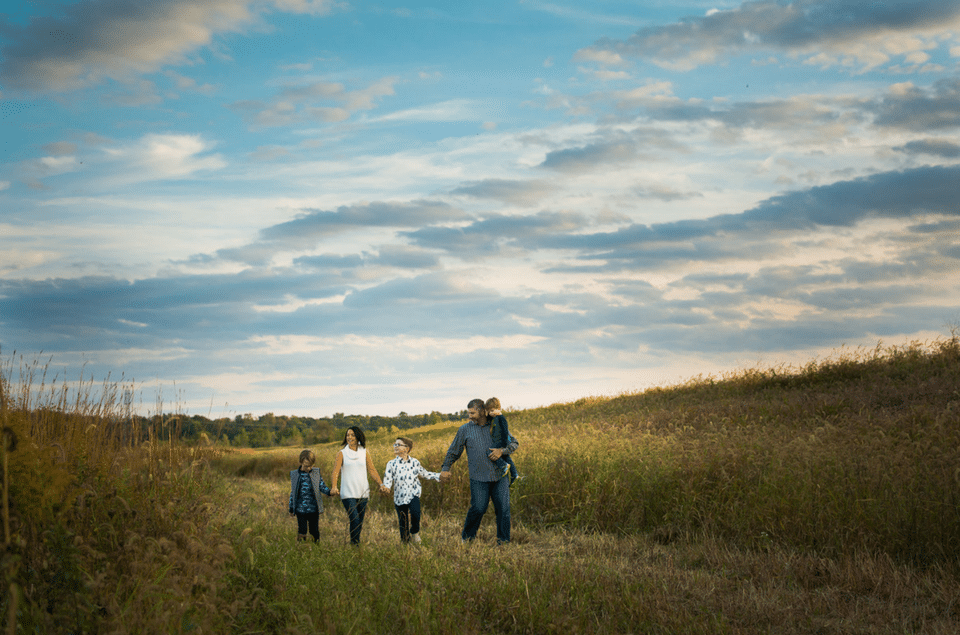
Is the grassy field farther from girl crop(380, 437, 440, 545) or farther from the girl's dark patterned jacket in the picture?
the girl's dark patterned jacket

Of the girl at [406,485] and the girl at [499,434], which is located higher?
the girl at [499,434]

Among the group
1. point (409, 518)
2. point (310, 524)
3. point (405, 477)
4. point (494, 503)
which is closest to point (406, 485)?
point (405, 477)

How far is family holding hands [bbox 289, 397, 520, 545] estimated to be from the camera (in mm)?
10031

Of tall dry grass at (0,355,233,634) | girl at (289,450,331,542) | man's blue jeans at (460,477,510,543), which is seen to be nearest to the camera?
tall dry grass at (0,355,233,634)

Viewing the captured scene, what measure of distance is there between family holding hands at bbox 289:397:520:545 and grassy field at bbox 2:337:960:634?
0.52 metres

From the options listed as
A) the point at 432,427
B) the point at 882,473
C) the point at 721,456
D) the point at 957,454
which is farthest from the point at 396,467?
the point at 432,427

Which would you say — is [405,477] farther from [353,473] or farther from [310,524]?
[310,524]

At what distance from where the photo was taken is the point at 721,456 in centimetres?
1181

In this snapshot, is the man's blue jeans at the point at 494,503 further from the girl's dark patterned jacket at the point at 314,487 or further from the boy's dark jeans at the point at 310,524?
the boy's dark jeans at the point at 310,524

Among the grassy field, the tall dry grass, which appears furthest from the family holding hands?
the tall dry grass

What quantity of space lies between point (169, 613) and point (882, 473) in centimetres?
964

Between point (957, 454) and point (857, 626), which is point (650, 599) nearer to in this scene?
point (857, 626)

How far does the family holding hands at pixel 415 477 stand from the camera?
10031mm

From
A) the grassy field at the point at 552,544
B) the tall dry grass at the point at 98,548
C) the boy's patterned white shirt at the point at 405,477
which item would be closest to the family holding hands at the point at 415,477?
the boy's patterned white shirt at the point at 405,477
